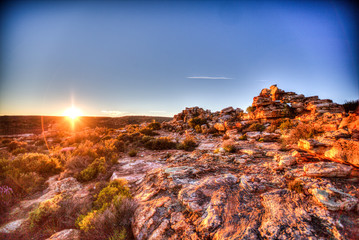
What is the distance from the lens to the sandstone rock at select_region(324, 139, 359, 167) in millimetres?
3148

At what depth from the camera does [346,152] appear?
3.29 m

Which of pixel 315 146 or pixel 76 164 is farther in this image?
pixel 76 164

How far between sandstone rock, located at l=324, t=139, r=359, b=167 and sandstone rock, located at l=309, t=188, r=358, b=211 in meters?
1.33

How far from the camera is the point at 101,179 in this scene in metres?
5.67

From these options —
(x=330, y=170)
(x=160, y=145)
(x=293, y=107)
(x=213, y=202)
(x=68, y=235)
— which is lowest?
(x=68, y=235)

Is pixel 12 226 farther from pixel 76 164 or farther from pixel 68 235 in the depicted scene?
pixel 76 164

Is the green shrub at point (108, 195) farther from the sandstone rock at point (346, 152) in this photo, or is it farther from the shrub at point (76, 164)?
the sandstone rock at point (346, 152)

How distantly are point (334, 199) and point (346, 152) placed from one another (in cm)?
176

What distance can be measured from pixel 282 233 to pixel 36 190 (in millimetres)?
7918

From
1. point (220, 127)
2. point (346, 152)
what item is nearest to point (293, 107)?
point (220, 127)

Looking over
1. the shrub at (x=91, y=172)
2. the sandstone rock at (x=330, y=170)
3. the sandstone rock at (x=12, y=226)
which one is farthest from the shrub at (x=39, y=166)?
the sandstone rock at (x=330, y=170)

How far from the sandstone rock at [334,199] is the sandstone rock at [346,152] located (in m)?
1.33

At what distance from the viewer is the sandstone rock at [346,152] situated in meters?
3.15

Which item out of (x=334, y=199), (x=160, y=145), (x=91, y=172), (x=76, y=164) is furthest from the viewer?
(x=160, y=145)
